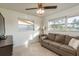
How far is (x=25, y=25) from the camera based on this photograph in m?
5.60

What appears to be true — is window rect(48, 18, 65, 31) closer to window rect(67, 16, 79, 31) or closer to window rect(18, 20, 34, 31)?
window rect(67, 16, 79, 31)

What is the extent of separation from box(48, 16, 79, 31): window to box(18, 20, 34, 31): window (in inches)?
55.9

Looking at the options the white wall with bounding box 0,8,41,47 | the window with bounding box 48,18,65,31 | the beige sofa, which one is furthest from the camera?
the window with bounding box 48,18,65,31

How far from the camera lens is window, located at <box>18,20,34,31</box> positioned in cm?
520

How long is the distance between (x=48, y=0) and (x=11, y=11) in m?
4.27

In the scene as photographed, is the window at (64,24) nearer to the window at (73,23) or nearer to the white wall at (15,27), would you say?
the window at (73,23)

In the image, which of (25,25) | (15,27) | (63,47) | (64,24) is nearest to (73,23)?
(64,24)

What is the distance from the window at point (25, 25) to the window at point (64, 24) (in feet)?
4.66

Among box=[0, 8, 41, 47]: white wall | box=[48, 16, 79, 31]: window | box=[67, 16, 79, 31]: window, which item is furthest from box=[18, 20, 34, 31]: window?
box=[67, 16, 79, 31]: window

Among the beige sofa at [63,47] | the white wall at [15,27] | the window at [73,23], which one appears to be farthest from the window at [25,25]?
the window at [73,23]

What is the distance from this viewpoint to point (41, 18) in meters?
6.75

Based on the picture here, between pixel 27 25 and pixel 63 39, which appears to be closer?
pixel 63 39

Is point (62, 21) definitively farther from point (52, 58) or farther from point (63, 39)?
point (52, 58)

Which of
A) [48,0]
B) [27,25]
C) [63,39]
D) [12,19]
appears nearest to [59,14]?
[63,39]
